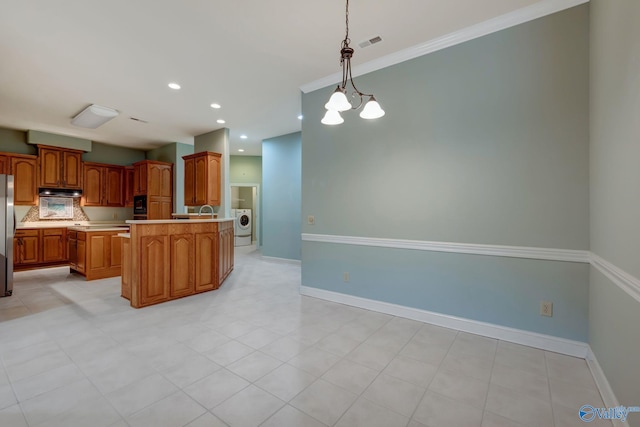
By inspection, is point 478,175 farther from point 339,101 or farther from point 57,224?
point 57,224

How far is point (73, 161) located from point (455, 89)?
8104 millimetres

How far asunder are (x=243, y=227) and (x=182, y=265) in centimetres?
642

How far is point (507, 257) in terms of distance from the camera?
102 inches

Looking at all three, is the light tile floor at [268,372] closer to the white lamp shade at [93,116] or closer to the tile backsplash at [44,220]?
the white lamp shade at [93,116]

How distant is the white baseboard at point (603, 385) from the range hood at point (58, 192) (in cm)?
915

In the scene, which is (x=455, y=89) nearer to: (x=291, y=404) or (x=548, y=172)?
(x=548, y=172)

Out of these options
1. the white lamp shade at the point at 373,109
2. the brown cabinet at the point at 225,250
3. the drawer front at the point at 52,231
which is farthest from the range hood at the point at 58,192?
the white lamp shade at the point at 373,109

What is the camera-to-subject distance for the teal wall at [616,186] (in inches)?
55.7

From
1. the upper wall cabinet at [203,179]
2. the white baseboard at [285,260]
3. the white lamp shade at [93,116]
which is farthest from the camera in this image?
the white baseboard at [285,260]

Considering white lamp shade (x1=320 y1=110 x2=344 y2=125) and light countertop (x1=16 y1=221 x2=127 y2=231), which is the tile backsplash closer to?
light countertop (x1=16 y1=221 x2=127 y2=231)

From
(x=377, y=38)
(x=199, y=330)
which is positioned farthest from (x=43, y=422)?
(x=377, y=38)

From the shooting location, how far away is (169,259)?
3.69 m

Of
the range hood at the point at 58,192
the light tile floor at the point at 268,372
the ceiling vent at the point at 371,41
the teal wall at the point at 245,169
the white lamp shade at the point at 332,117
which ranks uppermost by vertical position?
the ceiling vent at the point at 371,41

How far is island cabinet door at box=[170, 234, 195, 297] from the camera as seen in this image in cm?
375
